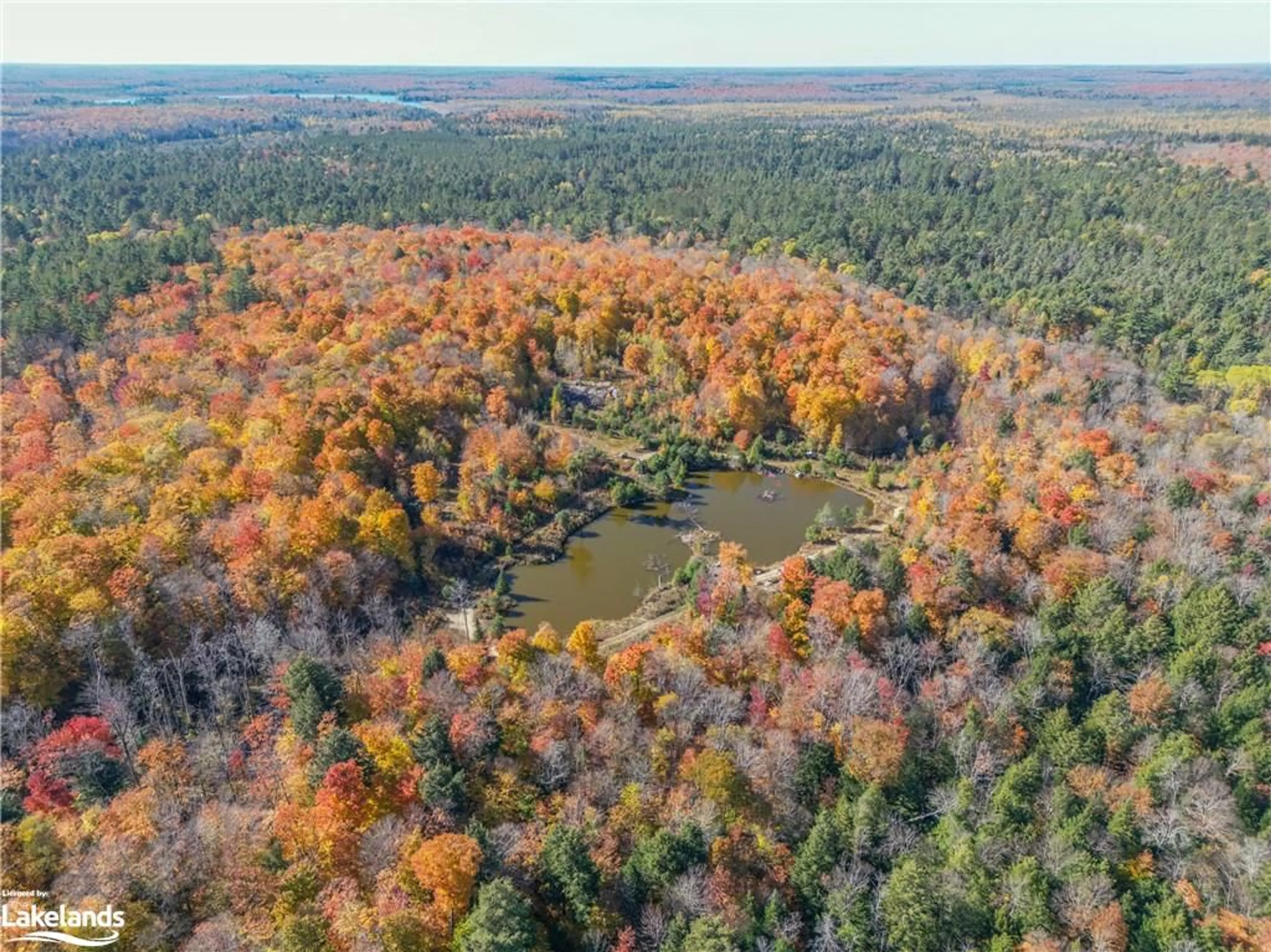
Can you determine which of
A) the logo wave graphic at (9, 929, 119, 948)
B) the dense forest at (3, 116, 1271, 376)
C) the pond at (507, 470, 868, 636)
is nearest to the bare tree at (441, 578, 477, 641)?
the pond at (507, 470, 868, 636)

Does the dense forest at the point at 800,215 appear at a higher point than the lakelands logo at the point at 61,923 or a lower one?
higher

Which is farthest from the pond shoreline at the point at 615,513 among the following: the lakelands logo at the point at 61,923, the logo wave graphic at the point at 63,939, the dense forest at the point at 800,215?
the dense forest at the point at 800,215

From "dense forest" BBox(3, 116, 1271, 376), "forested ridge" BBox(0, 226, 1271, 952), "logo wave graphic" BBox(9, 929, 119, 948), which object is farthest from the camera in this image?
"dense forest" BBox(3, 116, 1271, 376)

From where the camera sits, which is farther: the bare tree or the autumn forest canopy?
the bare tree

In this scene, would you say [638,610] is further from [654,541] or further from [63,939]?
[63,939]

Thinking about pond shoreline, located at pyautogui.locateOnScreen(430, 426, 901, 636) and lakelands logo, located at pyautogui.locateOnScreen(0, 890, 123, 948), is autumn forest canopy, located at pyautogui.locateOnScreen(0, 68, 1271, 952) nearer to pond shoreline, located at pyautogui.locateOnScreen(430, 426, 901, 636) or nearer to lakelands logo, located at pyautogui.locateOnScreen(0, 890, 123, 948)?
pond shoreline, located at pyautogui.locateOnScreen(430, 426, 901, 636)

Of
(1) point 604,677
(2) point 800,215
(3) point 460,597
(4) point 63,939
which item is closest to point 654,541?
(3) point 460,597

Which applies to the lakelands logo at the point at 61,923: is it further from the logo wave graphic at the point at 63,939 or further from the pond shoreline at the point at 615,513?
the pond shoreline at the point at 615,513
